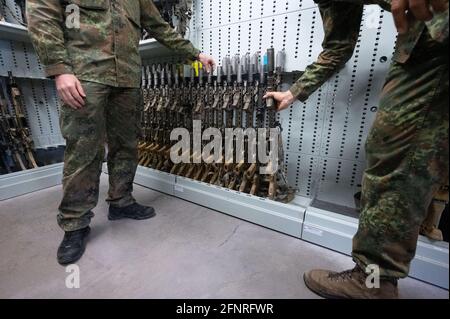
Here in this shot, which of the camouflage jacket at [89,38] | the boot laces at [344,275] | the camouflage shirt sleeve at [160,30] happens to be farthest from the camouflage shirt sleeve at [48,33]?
the boot laces at [344,275]

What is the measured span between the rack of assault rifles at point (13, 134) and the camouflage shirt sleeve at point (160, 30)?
150cm

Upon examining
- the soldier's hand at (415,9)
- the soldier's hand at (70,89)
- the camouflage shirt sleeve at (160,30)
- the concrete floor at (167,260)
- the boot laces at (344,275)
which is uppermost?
the camouflage shirt sleeve at (160,30)

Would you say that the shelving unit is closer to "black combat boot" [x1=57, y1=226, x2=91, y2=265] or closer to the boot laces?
"black combat boot" [x1=57, y1=226, x2=91, y2=265]

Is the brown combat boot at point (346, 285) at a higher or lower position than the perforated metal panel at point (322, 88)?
lower

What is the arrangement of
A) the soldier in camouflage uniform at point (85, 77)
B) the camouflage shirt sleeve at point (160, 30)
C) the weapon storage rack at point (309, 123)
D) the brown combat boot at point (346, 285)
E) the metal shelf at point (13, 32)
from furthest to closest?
the metal shelf at point (13, 32) < the camouflage shirt sleeve at point (160, 30) < the weapon storage rack at point (309, 123) < the soldier in camouflage uniform at point (85, 77) < the brown combat boot at point (346, 285)

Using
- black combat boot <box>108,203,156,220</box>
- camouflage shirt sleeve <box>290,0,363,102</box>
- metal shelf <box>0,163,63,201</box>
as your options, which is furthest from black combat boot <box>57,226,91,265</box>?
camouflage shirt sleeve <box>290,0,363,102</box>

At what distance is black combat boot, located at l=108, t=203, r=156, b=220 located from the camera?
5.11 ft

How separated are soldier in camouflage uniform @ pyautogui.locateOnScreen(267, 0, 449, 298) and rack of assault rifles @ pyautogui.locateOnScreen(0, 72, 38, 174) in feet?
8.41

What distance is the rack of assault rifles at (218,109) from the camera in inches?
59.9

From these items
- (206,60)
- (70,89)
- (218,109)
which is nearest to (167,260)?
(70,89)

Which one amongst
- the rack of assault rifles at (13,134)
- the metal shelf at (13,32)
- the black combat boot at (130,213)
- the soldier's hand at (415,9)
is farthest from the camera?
the rack of assault rifles at (13,134)

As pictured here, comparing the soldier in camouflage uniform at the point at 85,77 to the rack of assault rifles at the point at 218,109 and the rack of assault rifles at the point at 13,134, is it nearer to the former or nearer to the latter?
the rack of assault rifles at the point at 218,109

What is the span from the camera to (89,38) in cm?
112
